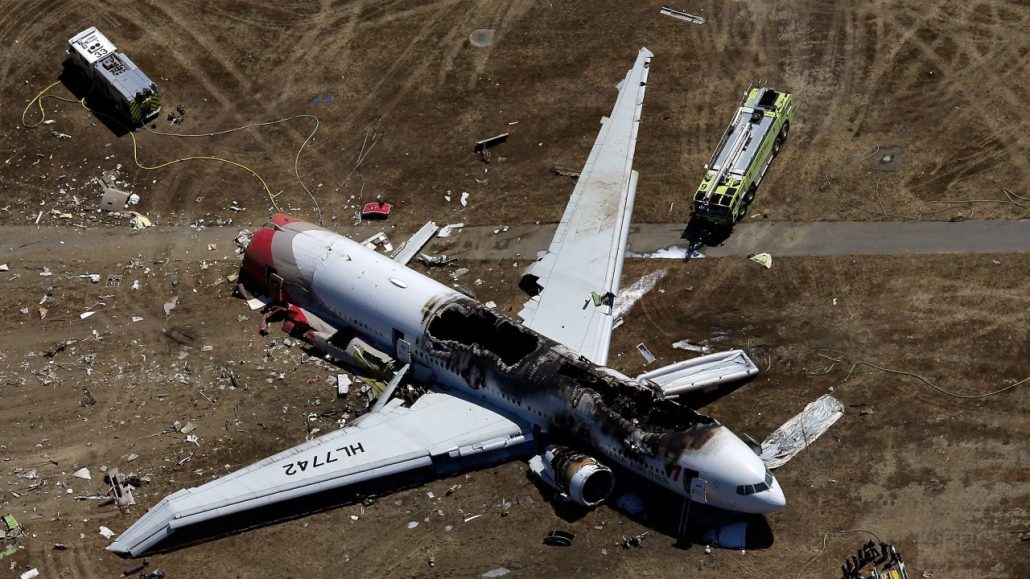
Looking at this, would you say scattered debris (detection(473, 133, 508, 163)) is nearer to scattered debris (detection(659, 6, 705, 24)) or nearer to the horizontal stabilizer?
scattered debris (detection(659, 6, 705, 24))

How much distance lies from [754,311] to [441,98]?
22001 mm

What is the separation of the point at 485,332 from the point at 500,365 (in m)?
1.85

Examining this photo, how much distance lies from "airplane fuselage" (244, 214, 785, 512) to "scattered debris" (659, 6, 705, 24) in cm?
2575

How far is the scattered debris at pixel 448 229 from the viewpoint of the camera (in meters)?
48.4

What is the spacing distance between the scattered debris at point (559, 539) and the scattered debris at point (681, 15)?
3349 centimetres

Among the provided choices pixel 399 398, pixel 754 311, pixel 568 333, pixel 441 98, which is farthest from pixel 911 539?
pixel 441 98

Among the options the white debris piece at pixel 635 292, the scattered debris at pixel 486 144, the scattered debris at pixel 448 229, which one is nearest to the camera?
the white debris piece at pixel 635 292

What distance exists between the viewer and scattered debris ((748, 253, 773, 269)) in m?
45.3

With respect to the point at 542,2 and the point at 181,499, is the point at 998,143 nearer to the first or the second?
the point at 542,2

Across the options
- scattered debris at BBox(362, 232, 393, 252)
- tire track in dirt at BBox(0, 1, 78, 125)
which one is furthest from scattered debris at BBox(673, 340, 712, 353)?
tire track in dirt at BBox(0, 1, 78, 125)

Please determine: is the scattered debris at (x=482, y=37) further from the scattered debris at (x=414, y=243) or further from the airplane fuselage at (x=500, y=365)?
the airplane fuselage at (x=500, y=365)

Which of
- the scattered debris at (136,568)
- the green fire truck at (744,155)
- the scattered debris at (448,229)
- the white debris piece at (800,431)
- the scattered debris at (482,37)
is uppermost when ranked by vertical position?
the scattered debris at (482,37)

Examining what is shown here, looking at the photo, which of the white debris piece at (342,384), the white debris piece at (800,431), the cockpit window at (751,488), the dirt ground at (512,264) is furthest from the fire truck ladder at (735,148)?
the white debris piece at (342,384)

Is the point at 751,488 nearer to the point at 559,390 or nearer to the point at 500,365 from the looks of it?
the point at 559,390
